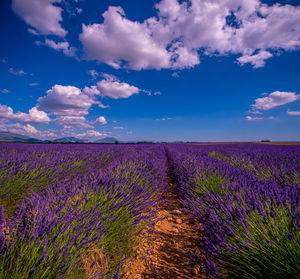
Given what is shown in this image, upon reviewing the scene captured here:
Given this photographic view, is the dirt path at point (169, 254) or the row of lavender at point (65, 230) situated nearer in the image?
the row of lavender at point (65, 230)

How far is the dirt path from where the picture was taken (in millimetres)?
1178

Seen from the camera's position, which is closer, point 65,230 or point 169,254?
point 65,230

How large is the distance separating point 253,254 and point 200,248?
0.60 m

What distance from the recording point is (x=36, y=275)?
2.33ft

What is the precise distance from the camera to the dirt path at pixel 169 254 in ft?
3.86

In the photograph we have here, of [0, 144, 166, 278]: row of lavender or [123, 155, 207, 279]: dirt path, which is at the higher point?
[0, 144, 166, 278]: row of lavender

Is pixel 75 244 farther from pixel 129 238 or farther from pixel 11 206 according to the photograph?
pixel 11 206

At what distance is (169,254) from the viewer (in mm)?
1395

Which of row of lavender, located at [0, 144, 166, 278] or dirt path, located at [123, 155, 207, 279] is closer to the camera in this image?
row of lavender, located at [0, 144, 166, 278]

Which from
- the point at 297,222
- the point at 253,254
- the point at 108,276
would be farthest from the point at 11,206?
the point at 297,222

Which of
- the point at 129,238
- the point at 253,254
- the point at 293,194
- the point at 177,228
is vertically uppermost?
the point at 293,194

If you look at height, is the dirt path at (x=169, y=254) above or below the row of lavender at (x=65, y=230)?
below

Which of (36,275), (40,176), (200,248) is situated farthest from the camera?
(40,176)

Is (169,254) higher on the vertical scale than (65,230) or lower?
lower
